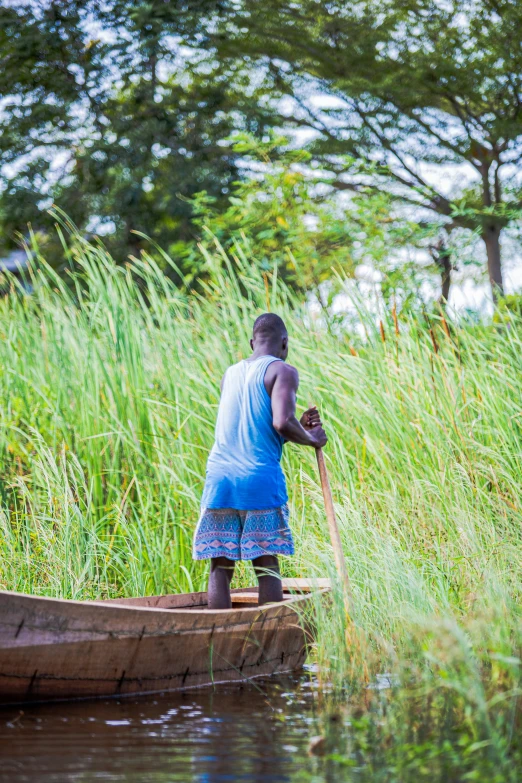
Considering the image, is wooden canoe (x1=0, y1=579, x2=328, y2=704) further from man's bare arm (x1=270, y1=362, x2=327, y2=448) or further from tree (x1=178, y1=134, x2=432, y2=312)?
tree (x1=178, y1=134, x2=432, y2=312)

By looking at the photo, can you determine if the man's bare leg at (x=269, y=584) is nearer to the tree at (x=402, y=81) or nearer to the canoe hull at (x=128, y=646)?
the canoe hull at (x=128, y=646)

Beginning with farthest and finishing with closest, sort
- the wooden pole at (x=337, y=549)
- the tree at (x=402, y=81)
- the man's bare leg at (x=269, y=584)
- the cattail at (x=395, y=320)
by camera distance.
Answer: the tree at (x=402, y=81), the cattail at (x=395, y=320), the man's bare leg at (x=269, y=584), the wooden pole at (x=337, y=549)

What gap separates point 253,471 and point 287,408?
0.40m

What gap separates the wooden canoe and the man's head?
1330 millimetres

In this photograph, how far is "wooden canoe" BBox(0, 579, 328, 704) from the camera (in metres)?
4.26

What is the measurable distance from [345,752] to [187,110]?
615 inches

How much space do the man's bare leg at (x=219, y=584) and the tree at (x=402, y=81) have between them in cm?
1196

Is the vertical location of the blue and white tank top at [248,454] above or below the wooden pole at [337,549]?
above

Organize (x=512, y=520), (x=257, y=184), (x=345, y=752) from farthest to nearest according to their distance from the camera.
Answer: (x=257, y=184) < (x=512, y=520) < (x=345, y=752)

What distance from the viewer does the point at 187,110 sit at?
17.7 meters

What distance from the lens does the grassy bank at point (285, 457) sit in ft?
17.8

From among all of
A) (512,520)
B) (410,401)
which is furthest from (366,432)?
(512,520)

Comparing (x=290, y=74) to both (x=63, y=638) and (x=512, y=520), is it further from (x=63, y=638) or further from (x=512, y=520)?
(x=63, y=638)

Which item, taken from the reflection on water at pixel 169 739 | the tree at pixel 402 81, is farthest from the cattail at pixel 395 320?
the tree at pixel 402 81
